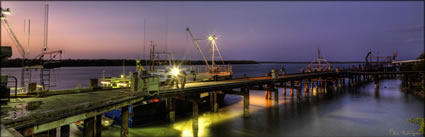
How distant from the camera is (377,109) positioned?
28.0m

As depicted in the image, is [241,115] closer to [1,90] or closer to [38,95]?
[38,95]

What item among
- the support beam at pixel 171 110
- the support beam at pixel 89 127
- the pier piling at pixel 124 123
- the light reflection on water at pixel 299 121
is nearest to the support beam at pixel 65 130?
the support beam at pixel 89 127

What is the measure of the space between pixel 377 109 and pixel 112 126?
3303 cm

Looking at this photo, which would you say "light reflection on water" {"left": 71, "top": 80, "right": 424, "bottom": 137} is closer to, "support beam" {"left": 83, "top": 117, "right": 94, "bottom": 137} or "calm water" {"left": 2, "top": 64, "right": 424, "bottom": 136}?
"calm water" {"left": 2, "top": 64, "right": 424, "bottom": 136}

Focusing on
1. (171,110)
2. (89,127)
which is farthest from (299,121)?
(89,127)

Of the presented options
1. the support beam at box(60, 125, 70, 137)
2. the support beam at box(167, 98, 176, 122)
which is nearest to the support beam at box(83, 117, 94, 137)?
the support beam at box(60, 125, 70, 137)

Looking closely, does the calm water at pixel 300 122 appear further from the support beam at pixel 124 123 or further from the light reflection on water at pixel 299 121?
the support beam at pixel 124 123

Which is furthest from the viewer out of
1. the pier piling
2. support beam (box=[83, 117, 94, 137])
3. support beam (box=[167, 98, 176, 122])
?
support beam (box=[167, 98, 176, 122])

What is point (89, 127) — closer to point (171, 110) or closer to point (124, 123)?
point (124, 123)

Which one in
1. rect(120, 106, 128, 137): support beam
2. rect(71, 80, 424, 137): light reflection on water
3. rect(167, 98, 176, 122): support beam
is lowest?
rect(71, 80, 424, 137): light reflection on water

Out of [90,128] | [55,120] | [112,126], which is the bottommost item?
[112,126]

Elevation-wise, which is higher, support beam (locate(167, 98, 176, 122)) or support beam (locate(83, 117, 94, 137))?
support beam (locate(83, 117, 94, 137))

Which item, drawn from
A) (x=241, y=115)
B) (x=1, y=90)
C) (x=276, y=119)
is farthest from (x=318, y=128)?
(x=1, y=90)

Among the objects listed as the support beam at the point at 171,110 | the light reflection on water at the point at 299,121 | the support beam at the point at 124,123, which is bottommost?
the light reflection on water at the point at 299,121
